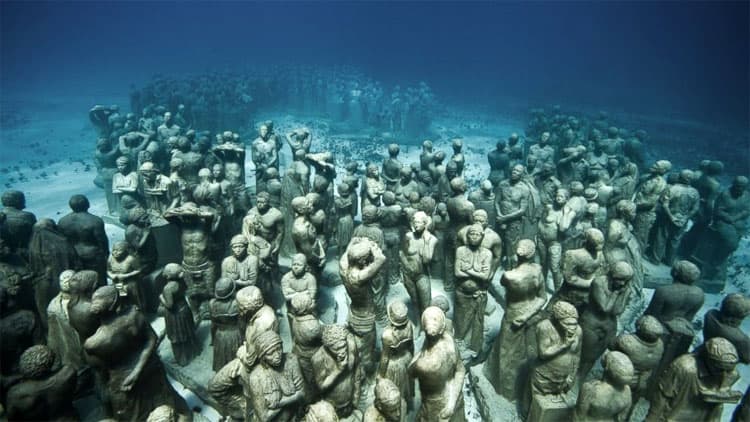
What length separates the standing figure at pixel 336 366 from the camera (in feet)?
15.7

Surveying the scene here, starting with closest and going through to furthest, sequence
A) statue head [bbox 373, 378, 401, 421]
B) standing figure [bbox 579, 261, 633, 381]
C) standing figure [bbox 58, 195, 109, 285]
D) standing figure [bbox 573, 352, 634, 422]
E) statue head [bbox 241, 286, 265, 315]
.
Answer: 1. statue head [bbox 373, 378, 401, 421]
2. standing figure [bbox 573, 352, 634, 422]
3. statue head [bbox 241, 286, 265, 315]
4. standing figure [bbox 579, 261, 633, 381]
5. standing figure [bbox 58, 195, 109, 285]

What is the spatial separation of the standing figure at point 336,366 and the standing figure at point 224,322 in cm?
199

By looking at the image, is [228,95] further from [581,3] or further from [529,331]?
[581,3]

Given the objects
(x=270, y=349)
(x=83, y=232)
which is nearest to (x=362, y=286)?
(x=270, y=349)

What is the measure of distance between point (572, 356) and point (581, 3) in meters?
131

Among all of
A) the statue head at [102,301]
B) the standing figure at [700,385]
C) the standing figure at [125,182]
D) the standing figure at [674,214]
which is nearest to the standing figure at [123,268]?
the statue head at [102,301]

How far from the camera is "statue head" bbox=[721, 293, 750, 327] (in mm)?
5020

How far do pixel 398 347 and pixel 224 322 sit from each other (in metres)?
2.99

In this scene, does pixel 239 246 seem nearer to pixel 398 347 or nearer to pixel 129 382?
pixel 129 382

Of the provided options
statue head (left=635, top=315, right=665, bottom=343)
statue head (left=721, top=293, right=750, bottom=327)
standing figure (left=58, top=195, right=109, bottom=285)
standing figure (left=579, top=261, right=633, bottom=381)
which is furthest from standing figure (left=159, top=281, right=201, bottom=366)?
statue head (left=721, top=293, right=750, bottom=327)

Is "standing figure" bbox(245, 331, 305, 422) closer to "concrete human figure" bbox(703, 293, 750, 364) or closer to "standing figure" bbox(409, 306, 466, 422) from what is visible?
"standing figure" bbox(409, 306, 466, 422)

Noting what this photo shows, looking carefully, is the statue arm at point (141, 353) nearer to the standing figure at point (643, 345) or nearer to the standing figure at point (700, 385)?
the standing figure at point (643, 345)

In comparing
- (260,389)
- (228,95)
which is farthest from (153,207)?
(228,95)

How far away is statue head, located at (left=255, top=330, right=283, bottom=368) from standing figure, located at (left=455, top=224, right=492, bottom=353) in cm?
352
